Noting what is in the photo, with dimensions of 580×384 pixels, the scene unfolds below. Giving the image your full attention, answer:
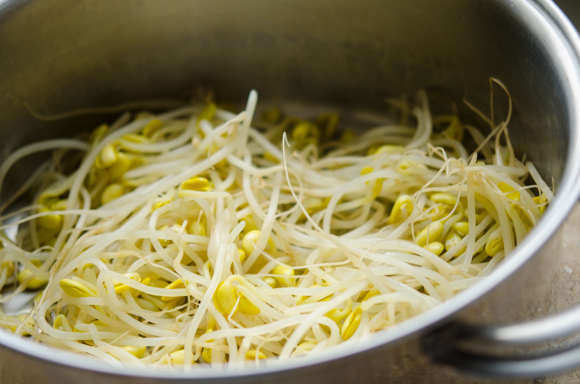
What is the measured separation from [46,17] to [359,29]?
0.71 metres

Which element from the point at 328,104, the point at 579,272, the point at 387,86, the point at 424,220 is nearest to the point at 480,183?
the point at 424,220

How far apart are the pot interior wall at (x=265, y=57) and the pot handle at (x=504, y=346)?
1.36 feet

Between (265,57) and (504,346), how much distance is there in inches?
37.5

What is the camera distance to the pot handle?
0.62 metres

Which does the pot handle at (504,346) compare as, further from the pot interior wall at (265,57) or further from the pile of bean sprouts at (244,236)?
the pot interior wall at (265,57)

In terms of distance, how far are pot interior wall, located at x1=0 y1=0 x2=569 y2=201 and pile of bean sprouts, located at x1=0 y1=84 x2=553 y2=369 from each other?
6 cm

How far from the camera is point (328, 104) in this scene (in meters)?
1.43

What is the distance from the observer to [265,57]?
136 centimetres

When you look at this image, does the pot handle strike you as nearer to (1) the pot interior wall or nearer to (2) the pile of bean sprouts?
(2) the pile of bean sprouts

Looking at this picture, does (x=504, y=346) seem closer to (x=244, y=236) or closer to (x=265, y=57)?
(x=244, y=236)

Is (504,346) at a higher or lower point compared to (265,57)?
lower

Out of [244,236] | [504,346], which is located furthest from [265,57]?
[504,346]

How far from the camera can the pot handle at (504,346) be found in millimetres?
625

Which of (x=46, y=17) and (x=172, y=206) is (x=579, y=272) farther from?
(x=46, y=17)
